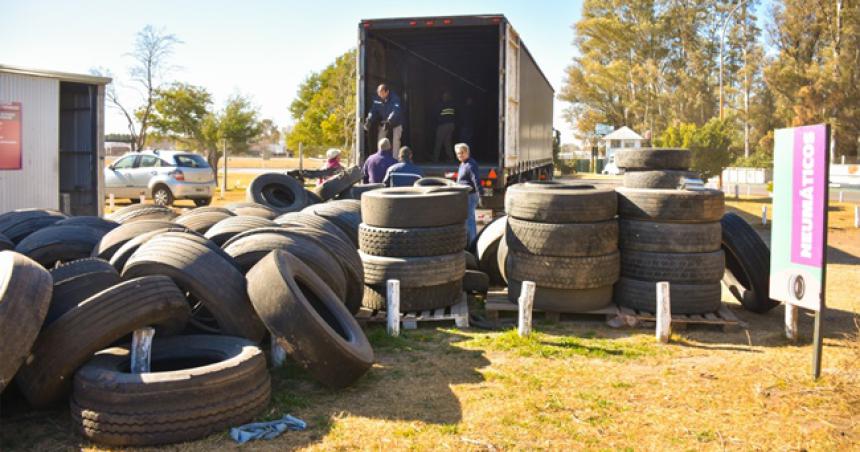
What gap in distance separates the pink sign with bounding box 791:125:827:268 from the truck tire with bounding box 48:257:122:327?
17.6 ft

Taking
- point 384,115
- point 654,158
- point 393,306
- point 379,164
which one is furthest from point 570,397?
point 384,115

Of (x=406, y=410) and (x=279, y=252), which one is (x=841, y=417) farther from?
(x=279, y=252)

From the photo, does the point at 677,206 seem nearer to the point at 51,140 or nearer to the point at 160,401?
the point at 160,401

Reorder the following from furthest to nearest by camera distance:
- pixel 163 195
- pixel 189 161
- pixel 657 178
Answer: pixel 189 161, pixel 163 195, pixel 657 178

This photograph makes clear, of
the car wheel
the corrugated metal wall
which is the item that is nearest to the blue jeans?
the corrugated metal wall

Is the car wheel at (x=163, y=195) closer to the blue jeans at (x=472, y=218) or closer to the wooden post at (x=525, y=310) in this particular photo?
the blue jeans at (x=472, y=218)

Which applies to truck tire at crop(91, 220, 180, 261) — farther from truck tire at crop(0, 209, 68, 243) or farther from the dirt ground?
the dirt ground

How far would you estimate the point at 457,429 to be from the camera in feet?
14.8

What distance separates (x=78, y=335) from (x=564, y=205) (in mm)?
4639

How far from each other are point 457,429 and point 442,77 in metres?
13.1

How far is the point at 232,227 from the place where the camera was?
693cm

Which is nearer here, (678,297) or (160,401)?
(160,401)

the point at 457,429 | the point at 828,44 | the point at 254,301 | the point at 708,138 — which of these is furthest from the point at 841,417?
the point at 828,44

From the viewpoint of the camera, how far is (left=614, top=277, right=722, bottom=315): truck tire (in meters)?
7.20
